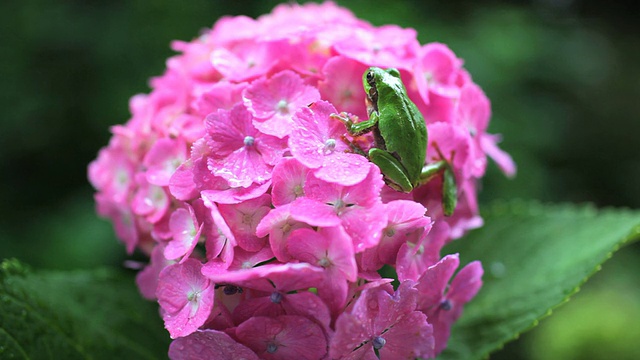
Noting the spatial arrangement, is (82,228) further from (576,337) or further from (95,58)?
(576,337)

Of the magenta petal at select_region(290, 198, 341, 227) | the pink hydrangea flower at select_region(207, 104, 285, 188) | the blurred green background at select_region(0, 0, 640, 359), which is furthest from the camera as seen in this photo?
the blurred green background at select_region(0, 0, 640, 359)

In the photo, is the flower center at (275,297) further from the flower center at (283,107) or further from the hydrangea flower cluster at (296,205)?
the flower center at (283,107)

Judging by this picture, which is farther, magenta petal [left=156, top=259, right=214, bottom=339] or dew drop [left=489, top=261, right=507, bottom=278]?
dew drop [left=489, top=261, right=507, bottom=278]

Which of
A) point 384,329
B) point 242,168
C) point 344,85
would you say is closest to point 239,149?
point 242,168

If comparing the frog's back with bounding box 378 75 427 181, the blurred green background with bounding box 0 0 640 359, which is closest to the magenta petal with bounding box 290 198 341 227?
the frog's back with bounding box 378 75 427 181

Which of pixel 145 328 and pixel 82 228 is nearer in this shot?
pixel 145 328

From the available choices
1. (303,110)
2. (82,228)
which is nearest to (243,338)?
(303,110)

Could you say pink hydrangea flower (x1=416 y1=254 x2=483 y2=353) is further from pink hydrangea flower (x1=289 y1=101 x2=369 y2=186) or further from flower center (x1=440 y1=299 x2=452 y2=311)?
pink hydrangea flower (x1=289 y1=101 x2=369 y2=186)
